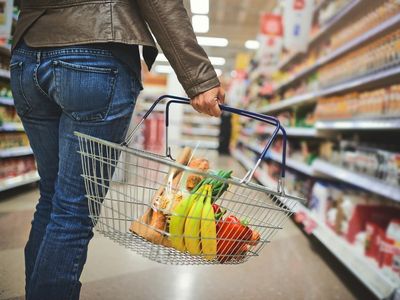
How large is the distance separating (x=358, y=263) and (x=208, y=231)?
58.3 inches

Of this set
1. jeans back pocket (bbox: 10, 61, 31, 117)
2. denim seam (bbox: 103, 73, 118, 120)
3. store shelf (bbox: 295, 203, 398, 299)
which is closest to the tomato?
denim seam (bbox: 103, 73, 118, 120)

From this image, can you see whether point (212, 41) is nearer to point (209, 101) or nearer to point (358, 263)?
point (358, 263)

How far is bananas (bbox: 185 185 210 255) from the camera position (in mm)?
888

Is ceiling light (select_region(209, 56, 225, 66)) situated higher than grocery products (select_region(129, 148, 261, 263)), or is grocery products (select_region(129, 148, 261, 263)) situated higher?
ceiling light (select_region(209, 56, 225, 66))

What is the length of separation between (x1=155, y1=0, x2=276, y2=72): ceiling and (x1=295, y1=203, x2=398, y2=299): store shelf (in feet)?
25.2

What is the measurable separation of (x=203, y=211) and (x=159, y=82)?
1226cm

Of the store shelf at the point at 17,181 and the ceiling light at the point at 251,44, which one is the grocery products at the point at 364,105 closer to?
the store shelf at the point at 17,181

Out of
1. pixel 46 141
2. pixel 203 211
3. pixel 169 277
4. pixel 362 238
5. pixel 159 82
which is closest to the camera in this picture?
pixel 203 211

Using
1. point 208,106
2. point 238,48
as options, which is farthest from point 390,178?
point 238,48

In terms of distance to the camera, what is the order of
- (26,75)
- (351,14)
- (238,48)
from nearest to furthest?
(26,75)
(351,14)
(238,48)

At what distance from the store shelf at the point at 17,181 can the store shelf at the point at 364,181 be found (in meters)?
2.75

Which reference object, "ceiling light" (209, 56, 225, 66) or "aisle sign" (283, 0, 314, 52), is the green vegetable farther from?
"ceiling light" (209, 56, 225, 66)

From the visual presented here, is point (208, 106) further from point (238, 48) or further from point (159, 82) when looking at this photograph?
point (238, 48)

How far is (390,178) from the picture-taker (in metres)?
2.10
